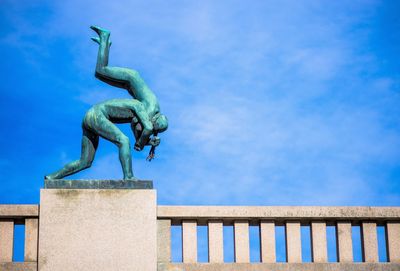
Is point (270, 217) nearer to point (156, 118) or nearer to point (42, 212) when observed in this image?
point (156, 118)

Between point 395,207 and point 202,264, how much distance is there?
3385 mm

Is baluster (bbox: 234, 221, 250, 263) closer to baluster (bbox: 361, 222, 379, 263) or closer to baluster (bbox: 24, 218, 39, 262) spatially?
baluster (bbox: 361, 222, 379, 263)

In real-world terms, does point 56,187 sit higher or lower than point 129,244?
higher

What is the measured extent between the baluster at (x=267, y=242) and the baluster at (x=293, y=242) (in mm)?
231

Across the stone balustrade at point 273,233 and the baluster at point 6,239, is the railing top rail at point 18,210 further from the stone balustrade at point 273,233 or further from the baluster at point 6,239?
the stone balustrade at point 273,233

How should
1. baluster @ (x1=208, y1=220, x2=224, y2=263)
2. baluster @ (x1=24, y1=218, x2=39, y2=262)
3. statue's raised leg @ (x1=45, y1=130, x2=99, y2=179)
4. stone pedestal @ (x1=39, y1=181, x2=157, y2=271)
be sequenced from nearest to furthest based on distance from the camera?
1. stone pedestal @ (x1=39, y1=181, x2=157, y2=271)
2. baluster @ (x1=24, y1=218, x2=39, y2=262)
3. baluster @ (x1=208, y1=220, x2=224, y2=263)
4. statue's raised leg @ (x1=45, y1=130, x2=99, y2=179)

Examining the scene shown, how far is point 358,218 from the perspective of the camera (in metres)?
14.9

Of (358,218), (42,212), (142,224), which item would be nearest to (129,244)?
(142,224)

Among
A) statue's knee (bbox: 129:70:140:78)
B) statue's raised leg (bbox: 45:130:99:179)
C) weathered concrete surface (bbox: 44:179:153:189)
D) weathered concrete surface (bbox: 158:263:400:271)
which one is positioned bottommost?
weathered concrete surface (bbox: 158:263:400:271)

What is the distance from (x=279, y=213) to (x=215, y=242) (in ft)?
3.73

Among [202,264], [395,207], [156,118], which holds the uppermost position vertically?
[156,118]

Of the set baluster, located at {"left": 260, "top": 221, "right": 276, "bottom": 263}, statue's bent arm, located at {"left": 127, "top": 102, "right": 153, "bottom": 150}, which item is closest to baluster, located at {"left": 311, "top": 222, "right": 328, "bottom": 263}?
baluster, located at {"left": 260, "top": 221, "right": 276, "bottom": 263}

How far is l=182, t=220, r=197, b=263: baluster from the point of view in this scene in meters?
14.4

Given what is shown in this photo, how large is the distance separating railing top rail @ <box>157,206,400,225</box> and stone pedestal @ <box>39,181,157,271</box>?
1.29ft
